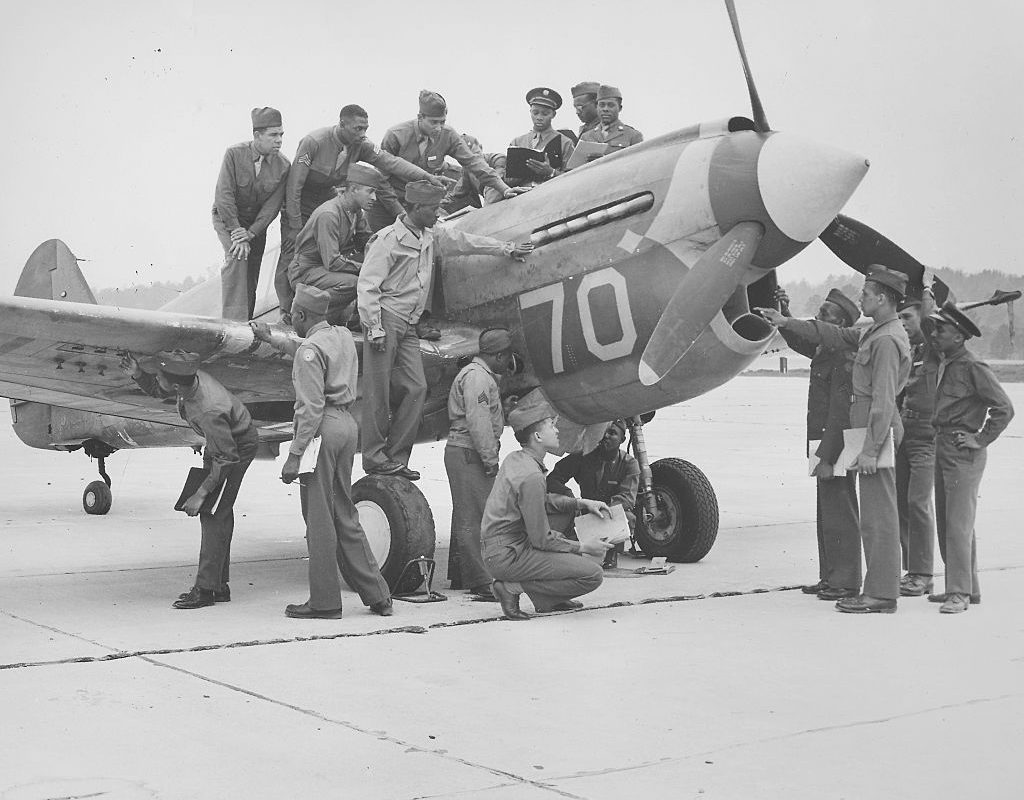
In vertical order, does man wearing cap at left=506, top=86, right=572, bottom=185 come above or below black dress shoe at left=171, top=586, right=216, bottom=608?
above

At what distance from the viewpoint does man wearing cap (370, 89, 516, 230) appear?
880 cm

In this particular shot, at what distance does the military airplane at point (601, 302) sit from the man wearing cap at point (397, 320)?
0.20 m

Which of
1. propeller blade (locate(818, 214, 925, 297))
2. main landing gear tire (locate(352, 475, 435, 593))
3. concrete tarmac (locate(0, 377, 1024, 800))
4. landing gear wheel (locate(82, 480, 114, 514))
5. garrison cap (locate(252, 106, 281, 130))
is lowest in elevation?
landing gear wheel (locate(82, 480, 114, 514))

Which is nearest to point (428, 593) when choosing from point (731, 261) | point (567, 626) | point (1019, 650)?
point (567, 626)

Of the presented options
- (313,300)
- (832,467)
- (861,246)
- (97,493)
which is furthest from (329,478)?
(97,493)

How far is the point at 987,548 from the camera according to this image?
939 centimetres

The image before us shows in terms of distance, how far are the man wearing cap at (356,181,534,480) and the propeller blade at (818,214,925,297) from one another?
1.99 meters

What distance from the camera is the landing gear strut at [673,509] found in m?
8.97

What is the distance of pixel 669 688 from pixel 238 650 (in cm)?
192

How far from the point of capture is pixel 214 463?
7.04 m

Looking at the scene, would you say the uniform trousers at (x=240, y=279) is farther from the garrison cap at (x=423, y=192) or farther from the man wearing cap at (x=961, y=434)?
the man wearing cap at (x=961, y=434)

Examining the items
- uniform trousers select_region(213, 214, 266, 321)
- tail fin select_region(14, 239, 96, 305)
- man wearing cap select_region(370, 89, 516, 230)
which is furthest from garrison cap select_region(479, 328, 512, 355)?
tail fin select_region(14, 239, 96, 305)

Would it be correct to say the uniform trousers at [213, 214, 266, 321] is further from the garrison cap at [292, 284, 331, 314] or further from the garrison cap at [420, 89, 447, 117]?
the garrison cap at [292, 284, 331, 314]

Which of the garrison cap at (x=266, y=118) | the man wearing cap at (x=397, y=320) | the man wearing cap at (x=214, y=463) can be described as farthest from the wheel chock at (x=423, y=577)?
the garrison cap at (x=266, y=118)
